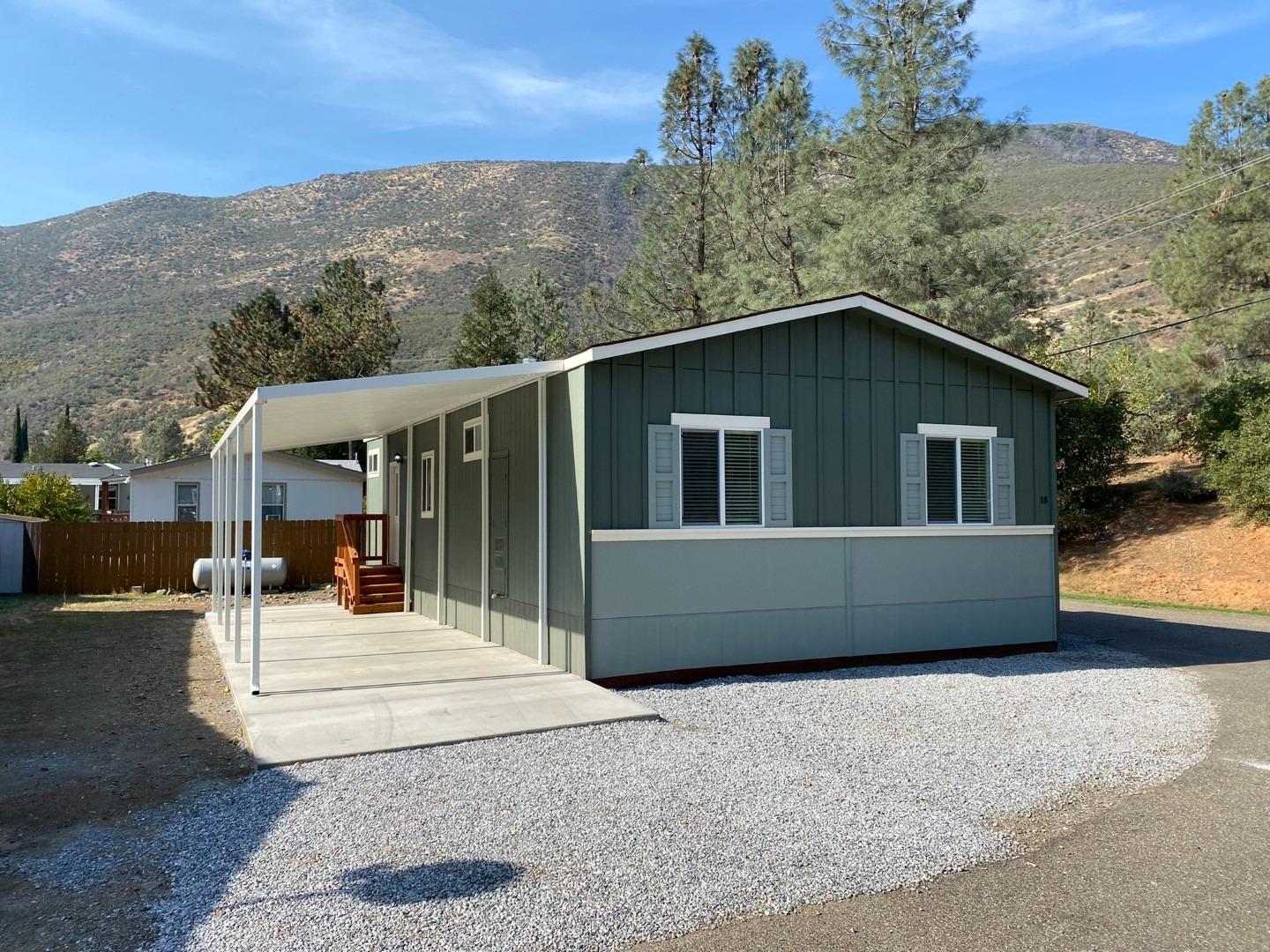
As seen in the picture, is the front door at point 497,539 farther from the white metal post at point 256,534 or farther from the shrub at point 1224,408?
the shrub at point 1224,408

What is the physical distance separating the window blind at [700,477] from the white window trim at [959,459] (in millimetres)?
2282

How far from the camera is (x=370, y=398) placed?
855cm

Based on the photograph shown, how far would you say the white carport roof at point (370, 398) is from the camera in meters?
7.05

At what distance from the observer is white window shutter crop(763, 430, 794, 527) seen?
8.23 metres

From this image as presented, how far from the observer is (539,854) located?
12.8 ft

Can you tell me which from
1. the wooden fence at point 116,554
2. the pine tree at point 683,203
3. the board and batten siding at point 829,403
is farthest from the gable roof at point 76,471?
the board and batten siding at point 829,403

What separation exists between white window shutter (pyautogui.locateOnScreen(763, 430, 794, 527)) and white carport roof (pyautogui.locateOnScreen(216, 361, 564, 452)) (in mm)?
2008

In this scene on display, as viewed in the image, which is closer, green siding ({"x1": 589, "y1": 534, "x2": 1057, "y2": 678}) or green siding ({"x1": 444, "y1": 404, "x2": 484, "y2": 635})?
green siding ({"x1": 589, "y1": 534, "x2": 1057, "y2": 678})

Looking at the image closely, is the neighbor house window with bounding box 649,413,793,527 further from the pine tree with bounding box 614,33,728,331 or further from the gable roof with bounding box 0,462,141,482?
the gable roof with bounding box 0,462,141,482

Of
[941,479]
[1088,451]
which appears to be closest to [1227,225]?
[1088,451]

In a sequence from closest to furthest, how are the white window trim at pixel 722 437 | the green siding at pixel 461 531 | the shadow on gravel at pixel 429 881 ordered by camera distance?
the shadow on gravel at pixel 429 881, the white window trim at pixel 722 437, the green siding at pixel 461 531

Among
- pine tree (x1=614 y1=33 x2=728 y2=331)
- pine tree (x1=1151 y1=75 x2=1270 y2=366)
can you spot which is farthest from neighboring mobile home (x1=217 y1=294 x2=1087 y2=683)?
pine tree (x1=614 y1=33 x2=728 y2=331)

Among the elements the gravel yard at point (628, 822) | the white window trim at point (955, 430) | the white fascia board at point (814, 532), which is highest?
the white window trim at point (955, 430)

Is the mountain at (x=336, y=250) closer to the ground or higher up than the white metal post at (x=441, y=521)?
higher up
